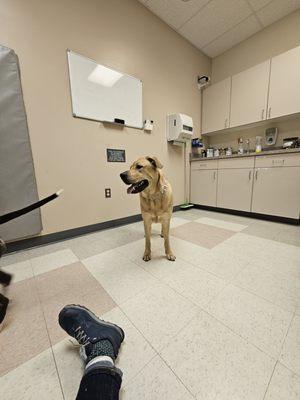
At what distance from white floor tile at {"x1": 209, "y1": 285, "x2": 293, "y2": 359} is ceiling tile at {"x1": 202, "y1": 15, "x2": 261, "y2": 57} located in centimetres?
364

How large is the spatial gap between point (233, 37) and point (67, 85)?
290 centimetres

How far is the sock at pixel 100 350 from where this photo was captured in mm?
577

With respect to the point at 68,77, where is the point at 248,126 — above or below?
below

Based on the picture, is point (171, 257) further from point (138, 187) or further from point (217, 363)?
point (217, 363)

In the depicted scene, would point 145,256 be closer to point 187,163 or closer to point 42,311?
point 42,311

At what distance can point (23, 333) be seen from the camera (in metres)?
0.75

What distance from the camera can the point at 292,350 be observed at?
649 mm

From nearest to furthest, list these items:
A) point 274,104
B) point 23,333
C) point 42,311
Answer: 1. point 23,333
2. point 42,311
3. point 274,104

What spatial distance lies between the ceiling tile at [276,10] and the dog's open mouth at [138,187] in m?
3.12

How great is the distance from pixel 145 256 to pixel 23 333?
83 centimetres

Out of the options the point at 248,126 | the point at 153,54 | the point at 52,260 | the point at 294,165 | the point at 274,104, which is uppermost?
the point at 153,54

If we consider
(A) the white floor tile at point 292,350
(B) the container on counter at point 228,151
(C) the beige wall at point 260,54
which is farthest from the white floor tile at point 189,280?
(C) the beige wall at point 260,54

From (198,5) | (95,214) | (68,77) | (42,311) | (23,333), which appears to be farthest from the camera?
(198,5)

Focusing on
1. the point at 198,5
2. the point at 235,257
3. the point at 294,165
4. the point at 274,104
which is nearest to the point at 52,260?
the point at 235,257
